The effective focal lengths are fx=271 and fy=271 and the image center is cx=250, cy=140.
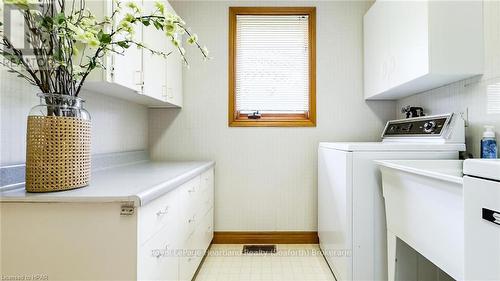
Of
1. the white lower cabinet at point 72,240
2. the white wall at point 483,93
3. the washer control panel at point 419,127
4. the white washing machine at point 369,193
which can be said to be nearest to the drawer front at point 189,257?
the white lower cabinet at point 72,240

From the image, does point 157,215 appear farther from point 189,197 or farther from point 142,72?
point 142,72

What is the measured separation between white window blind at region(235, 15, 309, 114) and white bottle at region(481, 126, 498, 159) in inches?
57.1

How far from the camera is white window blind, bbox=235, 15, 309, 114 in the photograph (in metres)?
2.65

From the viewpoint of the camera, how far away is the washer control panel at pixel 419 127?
1711 mm

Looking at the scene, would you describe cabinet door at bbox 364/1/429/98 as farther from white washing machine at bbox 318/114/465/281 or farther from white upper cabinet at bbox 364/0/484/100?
white washing machine at bbox 318/114/465/281

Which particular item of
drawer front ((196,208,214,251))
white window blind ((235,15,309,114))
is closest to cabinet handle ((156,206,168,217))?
drawer front ((196,208,214,251))

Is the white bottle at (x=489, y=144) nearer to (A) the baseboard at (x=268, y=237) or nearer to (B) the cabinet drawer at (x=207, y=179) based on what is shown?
(A) the baseboard at (x=268, y=237)

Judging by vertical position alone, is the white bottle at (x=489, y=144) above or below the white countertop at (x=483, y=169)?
above

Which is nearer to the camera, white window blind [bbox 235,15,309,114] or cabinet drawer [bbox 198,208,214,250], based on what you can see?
cabinet drawer [bbox 198,208,214,250]

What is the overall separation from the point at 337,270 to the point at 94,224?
1.58 meters

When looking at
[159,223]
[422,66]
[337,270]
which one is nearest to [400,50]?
[422,66]

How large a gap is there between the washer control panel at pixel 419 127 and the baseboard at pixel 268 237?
1168 millimetres

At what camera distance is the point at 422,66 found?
1579 mm

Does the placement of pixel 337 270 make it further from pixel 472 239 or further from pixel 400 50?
pixel 400 50
